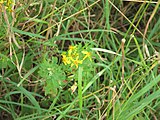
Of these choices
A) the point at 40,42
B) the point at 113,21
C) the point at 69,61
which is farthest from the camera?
the point at 113,21

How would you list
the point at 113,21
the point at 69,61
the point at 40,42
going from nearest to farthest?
the point at 69,61 < the point at 40,42 < the point at 113,21

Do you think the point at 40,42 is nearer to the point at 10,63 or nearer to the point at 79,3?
the point at 10,63

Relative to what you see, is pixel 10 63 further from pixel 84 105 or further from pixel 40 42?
pixel 84 105

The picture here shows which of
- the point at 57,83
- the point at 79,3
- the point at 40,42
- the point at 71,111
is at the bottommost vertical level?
the point at 71,111

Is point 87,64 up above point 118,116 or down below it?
above

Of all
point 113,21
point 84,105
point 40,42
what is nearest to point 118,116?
point 84,105

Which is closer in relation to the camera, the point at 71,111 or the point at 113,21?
the point at 71,111

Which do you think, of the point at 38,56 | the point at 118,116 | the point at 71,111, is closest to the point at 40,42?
the point at 38,56
